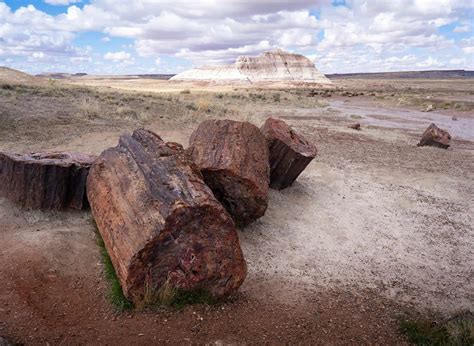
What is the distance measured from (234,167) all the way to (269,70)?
9417 cm

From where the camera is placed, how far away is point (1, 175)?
6.57 meters

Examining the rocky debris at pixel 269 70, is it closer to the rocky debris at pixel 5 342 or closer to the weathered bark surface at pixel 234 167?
the weathered bark surface at pixel 234 167

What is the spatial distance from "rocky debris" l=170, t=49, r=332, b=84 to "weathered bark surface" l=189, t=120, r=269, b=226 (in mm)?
86199

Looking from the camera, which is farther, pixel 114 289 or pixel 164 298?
pixel 114 289

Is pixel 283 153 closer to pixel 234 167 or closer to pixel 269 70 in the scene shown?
pixel 234 167

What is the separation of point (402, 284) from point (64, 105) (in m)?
15.5

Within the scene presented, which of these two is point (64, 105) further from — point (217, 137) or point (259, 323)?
point (259, 323)

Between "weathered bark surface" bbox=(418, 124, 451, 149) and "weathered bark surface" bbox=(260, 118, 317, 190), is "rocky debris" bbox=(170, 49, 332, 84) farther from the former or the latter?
"weathered bark surface" bbox=(260, 118, 317, 190)

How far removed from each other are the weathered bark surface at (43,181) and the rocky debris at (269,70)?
87.1 metres

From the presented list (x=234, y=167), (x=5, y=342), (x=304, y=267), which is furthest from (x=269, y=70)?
(x=5, y=342)

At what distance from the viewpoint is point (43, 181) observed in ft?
20.9

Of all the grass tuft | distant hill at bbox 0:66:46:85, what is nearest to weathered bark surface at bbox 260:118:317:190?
the grass tuft

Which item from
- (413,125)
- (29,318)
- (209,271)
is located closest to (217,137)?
(209,271)

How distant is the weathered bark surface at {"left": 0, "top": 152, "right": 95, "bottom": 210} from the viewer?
629cm
